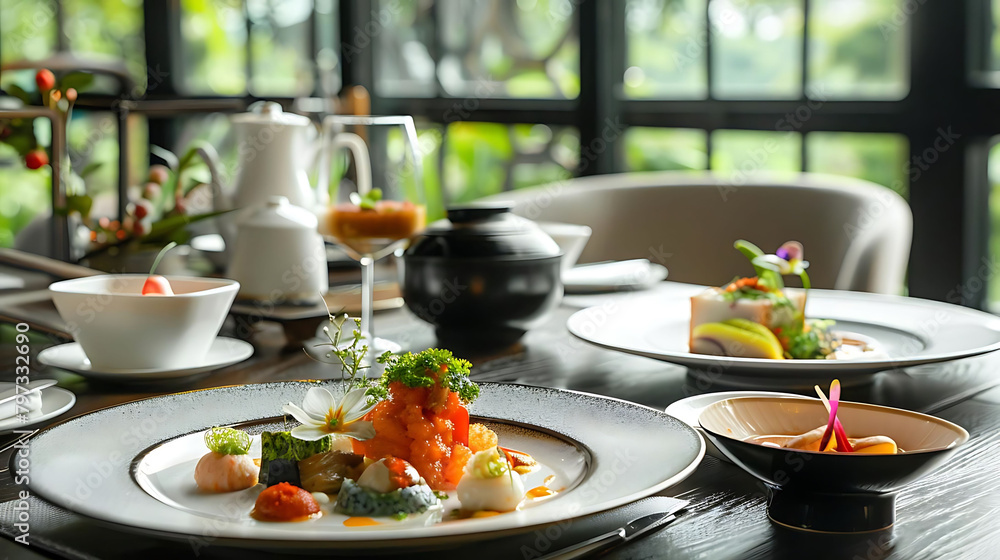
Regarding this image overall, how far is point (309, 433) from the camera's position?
69 centimetres

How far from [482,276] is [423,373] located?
20.7 inches

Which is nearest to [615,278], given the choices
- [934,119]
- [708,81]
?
[934,119]

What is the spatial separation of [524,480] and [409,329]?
0.69 meters

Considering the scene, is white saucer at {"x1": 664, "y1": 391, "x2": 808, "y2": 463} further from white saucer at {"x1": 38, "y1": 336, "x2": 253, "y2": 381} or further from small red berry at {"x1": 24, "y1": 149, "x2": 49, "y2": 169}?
small red berry at {"x1": 24, "y1": 149, "x2": 49, "y2": 169}

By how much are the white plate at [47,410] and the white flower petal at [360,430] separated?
0.32 meters

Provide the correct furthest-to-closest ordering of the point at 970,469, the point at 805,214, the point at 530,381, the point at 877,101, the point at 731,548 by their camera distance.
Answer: the point at 877,101
the point at 805,214
the point at 530,381
the point at 970,469
the point at 731,548

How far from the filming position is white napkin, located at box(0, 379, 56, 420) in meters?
0.86

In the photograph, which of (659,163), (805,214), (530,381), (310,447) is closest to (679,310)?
(530,381)

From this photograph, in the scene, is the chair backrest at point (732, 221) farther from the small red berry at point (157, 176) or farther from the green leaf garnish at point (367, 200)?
the green leaf garnish at point (367, 200)

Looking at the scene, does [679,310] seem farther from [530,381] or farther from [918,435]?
[918,435]

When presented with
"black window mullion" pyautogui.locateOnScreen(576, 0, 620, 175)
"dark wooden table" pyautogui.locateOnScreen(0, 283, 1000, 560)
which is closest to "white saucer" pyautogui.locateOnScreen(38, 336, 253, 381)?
"dark wooden table" pyautogui.locateOnScreen(0, 283, 1000, 560)

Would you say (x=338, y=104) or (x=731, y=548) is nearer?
(x=731, y=548)

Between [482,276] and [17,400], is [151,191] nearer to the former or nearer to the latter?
[482,276]

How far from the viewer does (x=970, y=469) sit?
0.78m
